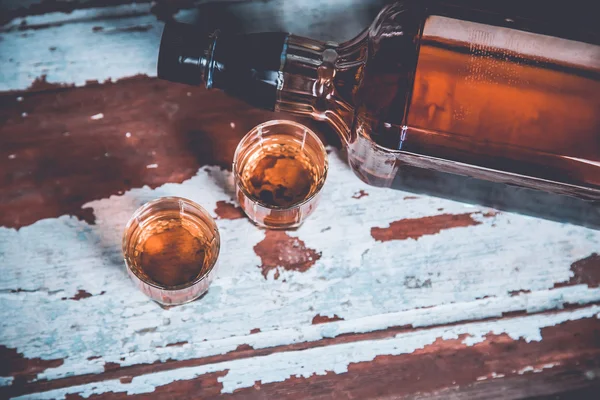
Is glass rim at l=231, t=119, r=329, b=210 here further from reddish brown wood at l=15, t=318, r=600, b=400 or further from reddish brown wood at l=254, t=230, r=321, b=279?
reddish brown wood at l=15, t=318, r=600, b=400

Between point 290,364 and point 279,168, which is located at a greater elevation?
point 279,168

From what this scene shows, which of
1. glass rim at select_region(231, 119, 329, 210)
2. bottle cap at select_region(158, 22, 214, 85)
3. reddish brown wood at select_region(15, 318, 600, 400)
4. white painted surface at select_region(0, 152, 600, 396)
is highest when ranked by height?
bottle cap at select_region(158, 22, 214, 85)

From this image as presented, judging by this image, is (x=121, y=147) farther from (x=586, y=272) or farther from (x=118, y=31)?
(x=586, y=272)

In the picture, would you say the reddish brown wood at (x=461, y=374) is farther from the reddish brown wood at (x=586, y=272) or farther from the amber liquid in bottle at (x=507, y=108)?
the amber liquid in bottle at (x=507, y=108)

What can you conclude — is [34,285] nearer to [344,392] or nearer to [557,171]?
[344,392]

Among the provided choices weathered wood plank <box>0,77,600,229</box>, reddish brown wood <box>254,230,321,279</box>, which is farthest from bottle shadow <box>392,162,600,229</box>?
reddish brown wood <box>254,230,321,279</box>

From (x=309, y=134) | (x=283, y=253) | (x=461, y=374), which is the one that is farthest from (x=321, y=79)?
(x=461, y=374)
